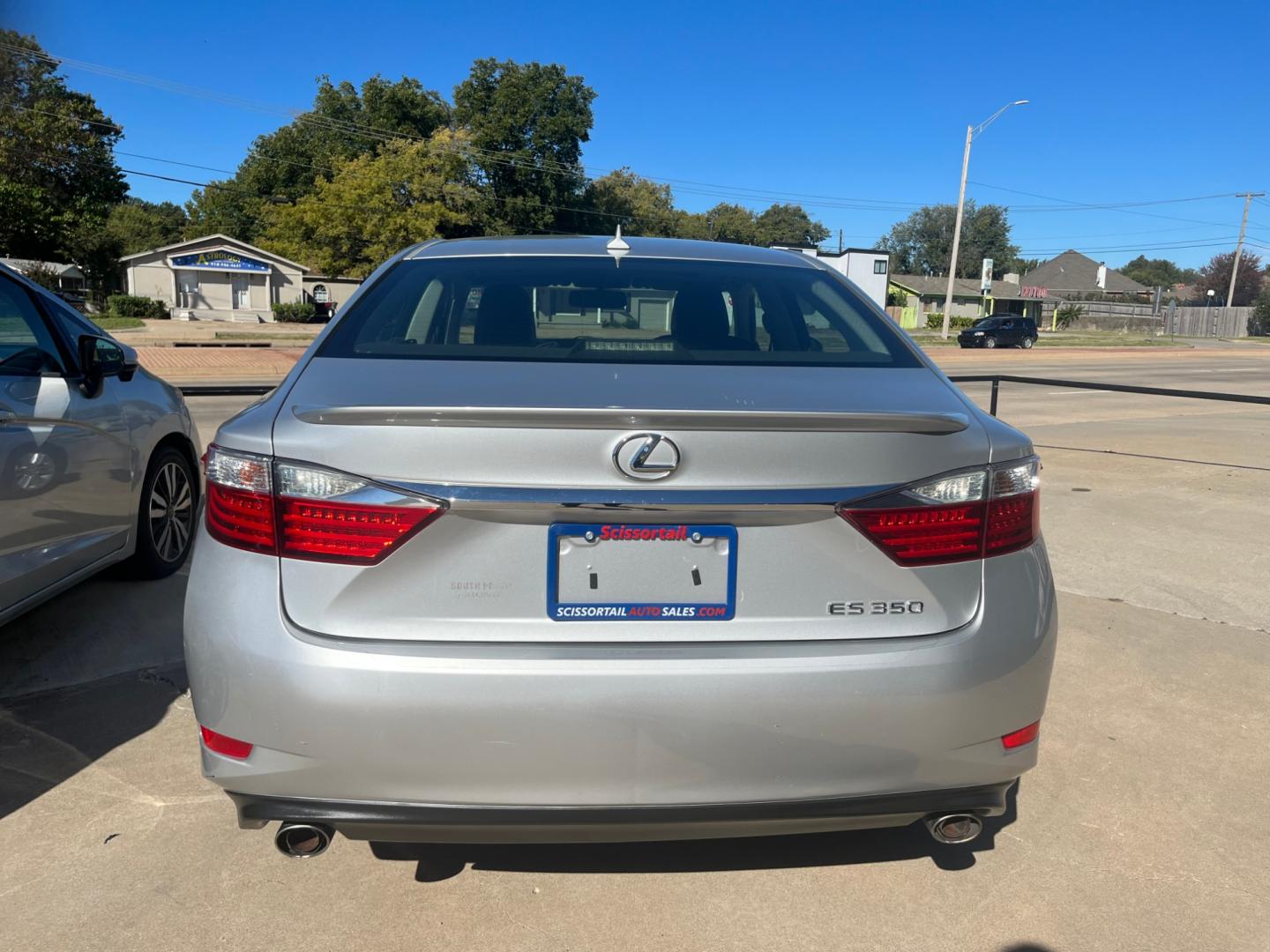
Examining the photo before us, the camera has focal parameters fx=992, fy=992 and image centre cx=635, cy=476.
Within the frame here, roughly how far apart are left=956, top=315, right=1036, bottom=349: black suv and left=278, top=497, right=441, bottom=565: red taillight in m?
43.2

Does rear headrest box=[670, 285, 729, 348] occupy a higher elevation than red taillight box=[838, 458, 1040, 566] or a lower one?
higher

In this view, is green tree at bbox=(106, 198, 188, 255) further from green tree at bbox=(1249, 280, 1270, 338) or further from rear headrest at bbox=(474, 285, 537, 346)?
green tree at bbox=(1249, 280, 1270, 338)

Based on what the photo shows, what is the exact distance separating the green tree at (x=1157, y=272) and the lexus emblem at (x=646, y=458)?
158 m

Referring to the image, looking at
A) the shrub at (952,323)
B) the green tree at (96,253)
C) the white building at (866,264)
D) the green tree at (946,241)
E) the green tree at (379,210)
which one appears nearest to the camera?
the white building at (866,264)

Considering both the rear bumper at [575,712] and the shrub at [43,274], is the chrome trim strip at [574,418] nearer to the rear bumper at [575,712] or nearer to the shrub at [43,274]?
the rear bumper at [575,712]

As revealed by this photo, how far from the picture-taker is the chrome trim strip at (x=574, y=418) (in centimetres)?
201

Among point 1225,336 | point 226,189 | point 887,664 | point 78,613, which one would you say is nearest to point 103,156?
point 226,189

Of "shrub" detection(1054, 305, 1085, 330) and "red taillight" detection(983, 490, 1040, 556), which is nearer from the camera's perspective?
"red taillight" detection(983, 490, 1040, 556)

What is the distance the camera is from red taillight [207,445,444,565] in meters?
2.00

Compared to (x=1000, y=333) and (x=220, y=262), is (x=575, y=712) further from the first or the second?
(x=220, y=262)

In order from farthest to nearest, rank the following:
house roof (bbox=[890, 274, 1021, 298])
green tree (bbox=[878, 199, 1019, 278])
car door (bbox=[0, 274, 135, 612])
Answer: green tree (bbox=[878, 199, 1019, 278]), house roof (bbox=[890, 274, 1021, 298]), car door (bbox=[0, 274, 135, 612])

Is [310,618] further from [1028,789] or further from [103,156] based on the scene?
[103,156]

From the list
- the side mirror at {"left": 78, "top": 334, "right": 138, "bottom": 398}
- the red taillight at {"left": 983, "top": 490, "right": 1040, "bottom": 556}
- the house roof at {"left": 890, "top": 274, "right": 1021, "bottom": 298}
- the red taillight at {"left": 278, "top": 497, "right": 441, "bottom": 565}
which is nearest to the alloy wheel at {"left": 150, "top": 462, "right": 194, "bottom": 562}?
the side mirror at {"left": 78, "top": 334, "right": 138, "bottom": 398}

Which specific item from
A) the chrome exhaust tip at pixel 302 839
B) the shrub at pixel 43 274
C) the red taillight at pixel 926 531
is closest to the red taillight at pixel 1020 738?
the red taillight at pixel 926 531
